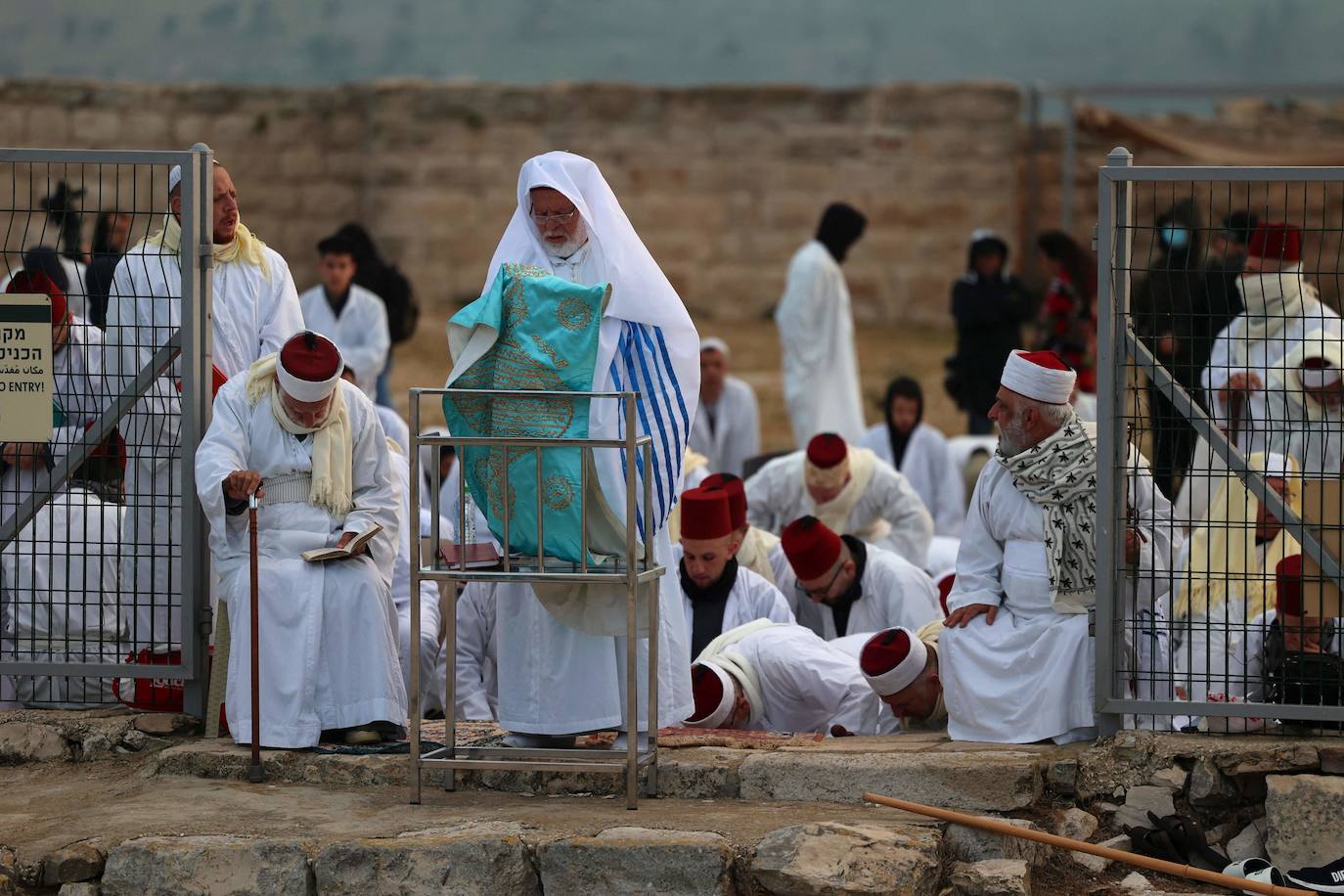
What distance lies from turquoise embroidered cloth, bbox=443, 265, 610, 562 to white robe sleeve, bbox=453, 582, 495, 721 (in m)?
2.09

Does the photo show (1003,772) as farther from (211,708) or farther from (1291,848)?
(211,708)

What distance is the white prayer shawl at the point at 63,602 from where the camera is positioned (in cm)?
699

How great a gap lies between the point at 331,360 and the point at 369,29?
1634 cm

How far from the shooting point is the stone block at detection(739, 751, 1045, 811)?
6.05m

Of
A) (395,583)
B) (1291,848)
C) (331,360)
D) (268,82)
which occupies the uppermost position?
(268,82)

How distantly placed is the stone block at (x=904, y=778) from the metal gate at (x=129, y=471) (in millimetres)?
2094

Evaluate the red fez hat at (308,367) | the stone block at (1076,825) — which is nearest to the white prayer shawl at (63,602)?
the red fez hat at (308,367)

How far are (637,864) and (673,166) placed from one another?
14120 mm

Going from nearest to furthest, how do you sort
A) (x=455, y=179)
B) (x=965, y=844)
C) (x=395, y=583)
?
(x=965, y=844), (x=395, y=583), (x=455, y=179)

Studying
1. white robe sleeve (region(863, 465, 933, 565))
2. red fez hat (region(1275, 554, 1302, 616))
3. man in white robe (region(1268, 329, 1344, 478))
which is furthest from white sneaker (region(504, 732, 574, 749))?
white robe sleeve (region(863, 465, 933, 565))

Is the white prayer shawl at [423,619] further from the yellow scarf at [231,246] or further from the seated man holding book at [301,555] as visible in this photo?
the yellow scarf at [231,246]

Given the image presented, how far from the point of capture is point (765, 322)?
19312 millimetres

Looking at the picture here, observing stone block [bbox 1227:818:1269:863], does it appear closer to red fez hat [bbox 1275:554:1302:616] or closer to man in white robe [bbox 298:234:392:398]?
red fez hat [bbox 1275:554:1302:616]

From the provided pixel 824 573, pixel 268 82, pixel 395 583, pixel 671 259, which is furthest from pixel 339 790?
pixel 268 82
